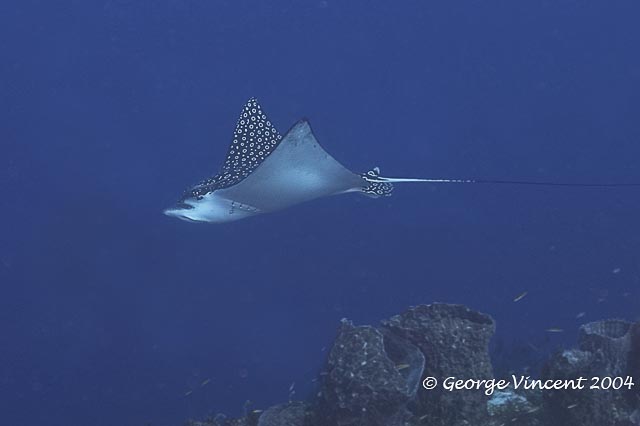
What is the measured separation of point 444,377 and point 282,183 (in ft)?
7.86

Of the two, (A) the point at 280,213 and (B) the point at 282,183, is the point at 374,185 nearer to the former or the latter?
(B) the point at 282,183

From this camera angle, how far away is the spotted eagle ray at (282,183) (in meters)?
5.23

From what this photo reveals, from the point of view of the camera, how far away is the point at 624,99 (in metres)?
40.6

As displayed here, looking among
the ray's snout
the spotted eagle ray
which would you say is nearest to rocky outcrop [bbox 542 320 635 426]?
the spotted eagle ray

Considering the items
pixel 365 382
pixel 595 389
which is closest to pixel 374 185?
pixel 365 382

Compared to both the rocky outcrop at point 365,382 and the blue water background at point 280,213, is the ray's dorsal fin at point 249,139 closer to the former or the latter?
the rocky outcrop at point 365,382

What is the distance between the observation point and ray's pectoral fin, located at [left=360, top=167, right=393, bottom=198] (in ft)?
19.8

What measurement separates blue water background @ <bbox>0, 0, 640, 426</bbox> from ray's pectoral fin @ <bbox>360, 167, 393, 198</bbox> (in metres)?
6.84

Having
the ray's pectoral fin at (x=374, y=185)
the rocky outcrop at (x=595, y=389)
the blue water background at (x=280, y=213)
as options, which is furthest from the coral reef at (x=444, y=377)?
the blue water background at (x=280, y=213)

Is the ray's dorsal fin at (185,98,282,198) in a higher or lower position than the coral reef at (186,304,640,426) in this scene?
higher

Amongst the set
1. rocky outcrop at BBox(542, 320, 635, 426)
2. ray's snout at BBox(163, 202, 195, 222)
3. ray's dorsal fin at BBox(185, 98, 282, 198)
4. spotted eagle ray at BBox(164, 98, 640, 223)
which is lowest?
rocky outcrop at BBox(542, 320, 635, 426)

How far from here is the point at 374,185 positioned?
6.16 m

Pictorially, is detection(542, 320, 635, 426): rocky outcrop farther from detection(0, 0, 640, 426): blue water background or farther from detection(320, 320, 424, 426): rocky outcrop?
detection(0, 0, 640, 426): blue water background

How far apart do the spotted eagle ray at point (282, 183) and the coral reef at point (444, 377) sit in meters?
1.36
